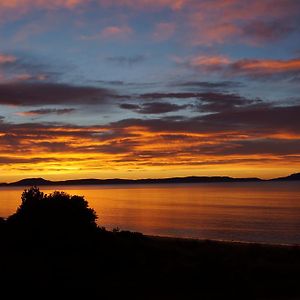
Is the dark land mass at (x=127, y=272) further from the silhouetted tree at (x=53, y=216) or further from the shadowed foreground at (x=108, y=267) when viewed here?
the silhouetted tree at (x=53, y=216)

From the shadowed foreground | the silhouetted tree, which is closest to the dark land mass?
the shadowed foreground

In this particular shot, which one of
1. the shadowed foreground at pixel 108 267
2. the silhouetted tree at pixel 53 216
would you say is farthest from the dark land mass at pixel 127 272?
the silhouetted tree at pixel 53 216

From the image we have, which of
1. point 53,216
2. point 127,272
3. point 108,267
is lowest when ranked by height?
point 127,272

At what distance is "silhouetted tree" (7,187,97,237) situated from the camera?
21438 mm

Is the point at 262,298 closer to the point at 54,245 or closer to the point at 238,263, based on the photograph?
the point at 238,263

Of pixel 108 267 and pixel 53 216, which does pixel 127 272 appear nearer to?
pixel 108 267

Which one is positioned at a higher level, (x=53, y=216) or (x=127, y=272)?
(x=53, y=216)

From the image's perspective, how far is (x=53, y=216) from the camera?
72.5 ft

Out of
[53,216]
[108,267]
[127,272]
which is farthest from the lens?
[53,216]

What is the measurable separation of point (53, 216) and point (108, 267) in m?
4.13

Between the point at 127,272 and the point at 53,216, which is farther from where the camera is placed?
the point at 53,216

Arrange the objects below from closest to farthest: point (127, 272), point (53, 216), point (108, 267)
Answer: point (127, 272)
point (108, 267)
point (53, 216)

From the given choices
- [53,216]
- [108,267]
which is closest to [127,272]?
[108,267]

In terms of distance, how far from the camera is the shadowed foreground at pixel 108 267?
15.5 metres
